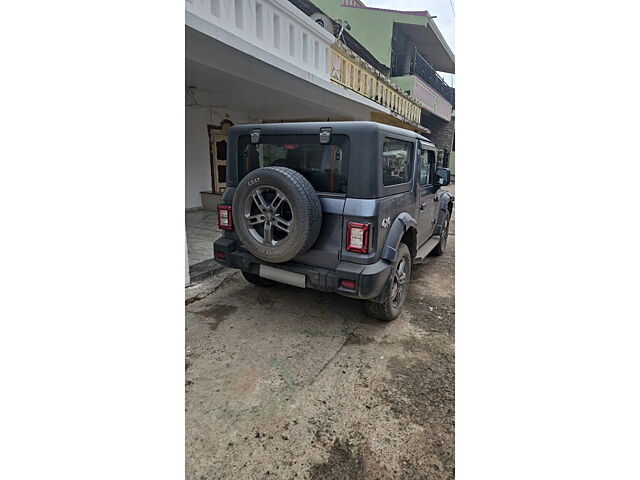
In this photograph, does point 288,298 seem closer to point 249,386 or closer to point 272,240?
point 272,240

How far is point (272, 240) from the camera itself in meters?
2.91

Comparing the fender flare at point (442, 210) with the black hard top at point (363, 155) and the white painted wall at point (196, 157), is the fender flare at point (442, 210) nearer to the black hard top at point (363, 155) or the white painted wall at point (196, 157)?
the black hard top at point (363, 155)

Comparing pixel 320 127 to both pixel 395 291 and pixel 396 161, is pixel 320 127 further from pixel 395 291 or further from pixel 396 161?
pixel 395 291

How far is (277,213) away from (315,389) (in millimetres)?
1397

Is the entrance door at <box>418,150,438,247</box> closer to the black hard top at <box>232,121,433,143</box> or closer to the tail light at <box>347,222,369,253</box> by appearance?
the black hard top at <box>232,121,433,143</box>

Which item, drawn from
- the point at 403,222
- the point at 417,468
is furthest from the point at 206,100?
the point at 417,468

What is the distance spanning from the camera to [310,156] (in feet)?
9.89

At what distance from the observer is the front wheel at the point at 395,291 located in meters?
3.21

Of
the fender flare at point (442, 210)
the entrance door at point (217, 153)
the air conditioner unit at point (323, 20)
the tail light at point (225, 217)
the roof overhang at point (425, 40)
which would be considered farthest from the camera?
the roof overhang at point (425, 40)

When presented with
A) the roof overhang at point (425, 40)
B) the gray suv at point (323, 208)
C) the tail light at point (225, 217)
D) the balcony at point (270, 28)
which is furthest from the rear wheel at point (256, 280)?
the roof overhang at point (425, 40)

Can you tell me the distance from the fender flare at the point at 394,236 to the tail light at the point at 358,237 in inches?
10.2

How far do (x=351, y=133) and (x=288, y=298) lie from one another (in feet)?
6.49

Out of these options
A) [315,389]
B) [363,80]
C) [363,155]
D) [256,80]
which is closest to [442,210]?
[363,155]

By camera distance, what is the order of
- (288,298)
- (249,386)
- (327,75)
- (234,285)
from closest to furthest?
(249,386), (288,298), (234,285), (327,75)
